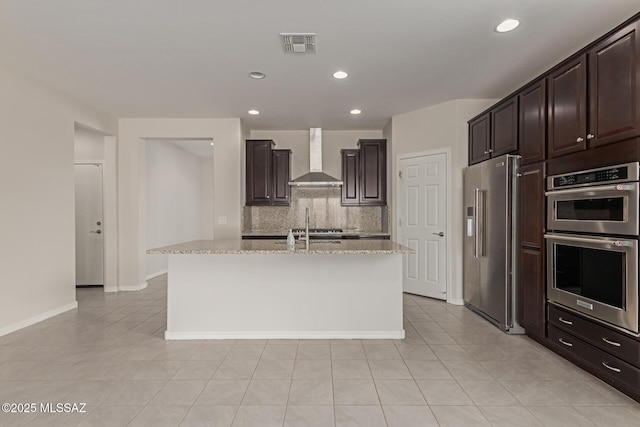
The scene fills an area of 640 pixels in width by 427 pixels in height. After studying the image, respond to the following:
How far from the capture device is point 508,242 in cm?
328

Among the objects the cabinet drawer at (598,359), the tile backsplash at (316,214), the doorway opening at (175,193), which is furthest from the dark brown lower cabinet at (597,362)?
the doorway opening at (175,193)

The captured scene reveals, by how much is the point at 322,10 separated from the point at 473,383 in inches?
113

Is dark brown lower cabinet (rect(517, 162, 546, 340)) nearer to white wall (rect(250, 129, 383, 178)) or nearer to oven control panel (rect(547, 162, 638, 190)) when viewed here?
oven control panel (rect(547, 162, 638, 190))

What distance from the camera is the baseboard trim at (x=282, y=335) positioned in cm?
317

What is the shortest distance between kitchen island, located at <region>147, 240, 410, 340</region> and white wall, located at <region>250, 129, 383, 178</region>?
3.01 m

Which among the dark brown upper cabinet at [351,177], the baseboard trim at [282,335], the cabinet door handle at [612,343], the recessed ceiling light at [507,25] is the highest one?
the recessed ceiling light at [507,25]

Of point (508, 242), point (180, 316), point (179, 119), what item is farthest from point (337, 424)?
point (179, 119)

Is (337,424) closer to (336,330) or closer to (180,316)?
(336,330)

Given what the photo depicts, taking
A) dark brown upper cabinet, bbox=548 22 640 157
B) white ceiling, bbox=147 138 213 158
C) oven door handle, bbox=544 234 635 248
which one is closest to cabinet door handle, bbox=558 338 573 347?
oven door handle, bbox=544 234 635 248

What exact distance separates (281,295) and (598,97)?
3.00m

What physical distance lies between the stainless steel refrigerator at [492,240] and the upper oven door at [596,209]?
485 mm

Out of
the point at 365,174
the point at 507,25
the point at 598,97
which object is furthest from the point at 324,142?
the point at 598,97

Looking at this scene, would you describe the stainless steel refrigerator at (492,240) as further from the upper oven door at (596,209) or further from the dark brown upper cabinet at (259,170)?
the dark brown upper cabinet at (259,170)

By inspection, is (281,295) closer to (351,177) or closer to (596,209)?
(596,209)
